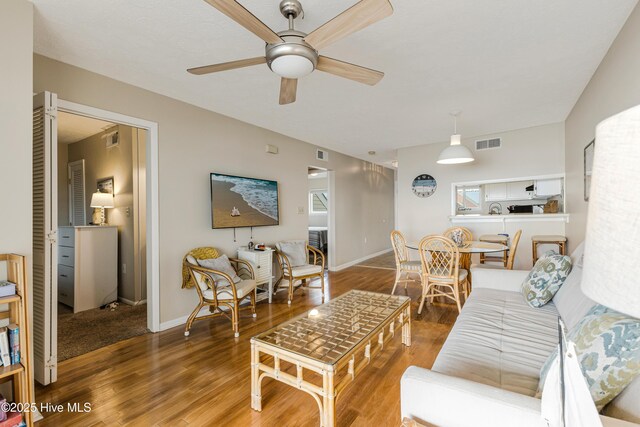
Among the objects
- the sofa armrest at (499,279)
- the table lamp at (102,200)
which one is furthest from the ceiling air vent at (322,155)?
the sofa armrest at (499,279)

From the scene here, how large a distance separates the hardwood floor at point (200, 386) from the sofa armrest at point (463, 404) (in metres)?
0.77

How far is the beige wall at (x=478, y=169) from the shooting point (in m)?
4.50

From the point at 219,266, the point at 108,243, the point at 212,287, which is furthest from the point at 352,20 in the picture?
the point at 108,243

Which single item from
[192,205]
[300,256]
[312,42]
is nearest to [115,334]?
[192,205]

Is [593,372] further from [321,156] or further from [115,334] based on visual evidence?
[321,156]

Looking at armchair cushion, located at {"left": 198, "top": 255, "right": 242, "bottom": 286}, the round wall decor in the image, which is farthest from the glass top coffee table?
the round wall decor

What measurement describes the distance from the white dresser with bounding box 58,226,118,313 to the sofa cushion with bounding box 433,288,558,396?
163 inches

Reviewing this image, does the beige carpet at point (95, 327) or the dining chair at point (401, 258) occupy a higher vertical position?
the dining chair at point (401, 258)

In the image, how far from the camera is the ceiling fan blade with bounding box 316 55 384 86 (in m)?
1.86

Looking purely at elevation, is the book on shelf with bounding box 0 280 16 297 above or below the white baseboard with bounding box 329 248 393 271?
above

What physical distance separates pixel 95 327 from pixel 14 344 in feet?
5.74

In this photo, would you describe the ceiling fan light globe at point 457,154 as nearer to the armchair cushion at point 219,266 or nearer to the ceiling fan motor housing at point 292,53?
the ceiling fan motor housing at point 292,53

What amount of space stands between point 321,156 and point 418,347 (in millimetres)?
3822

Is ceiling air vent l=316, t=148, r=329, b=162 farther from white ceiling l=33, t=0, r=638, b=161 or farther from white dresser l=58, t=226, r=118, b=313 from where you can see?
white dresser l=58, t=226, r=118, b=313
